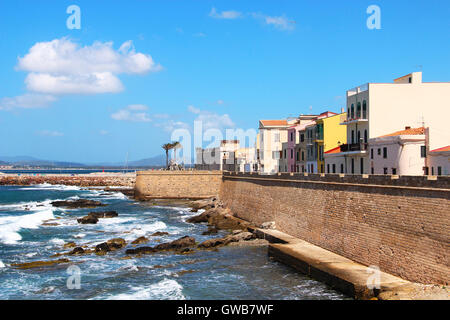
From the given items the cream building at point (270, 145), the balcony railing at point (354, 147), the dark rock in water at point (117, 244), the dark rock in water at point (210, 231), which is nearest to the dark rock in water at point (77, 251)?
the dark rock in water at point (117, 244)

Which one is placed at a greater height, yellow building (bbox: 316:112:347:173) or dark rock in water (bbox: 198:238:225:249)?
yellow building (bbox: 316:112:347:173)

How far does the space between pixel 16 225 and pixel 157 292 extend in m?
24.4

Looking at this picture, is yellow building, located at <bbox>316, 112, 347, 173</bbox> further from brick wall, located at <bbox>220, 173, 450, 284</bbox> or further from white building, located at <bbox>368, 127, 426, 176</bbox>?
white building, located at <bbox>368, 127, 426, 176</bbox>

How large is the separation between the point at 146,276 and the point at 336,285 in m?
8.79

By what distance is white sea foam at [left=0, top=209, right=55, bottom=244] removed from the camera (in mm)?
32906

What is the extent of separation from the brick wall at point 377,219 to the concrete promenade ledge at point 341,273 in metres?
0.60

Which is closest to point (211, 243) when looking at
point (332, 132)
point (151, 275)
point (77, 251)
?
point (151, 275)

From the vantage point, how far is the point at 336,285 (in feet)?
60.7

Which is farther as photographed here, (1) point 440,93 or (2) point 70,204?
(2) point 70,204

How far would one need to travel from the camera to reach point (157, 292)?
1898 centimetres

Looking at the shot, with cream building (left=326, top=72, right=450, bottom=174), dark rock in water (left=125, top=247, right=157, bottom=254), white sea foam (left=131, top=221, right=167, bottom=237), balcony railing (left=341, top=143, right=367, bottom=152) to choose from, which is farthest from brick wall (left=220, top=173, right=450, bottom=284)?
white sea foam (left=131, top=221, right=167, bottom=237)

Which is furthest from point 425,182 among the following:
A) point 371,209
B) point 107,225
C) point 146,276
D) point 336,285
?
point 107,225

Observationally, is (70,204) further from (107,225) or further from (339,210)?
(339,210)

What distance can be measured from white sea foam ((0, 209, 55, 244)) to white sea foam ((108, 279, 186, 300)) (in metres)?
16.2
